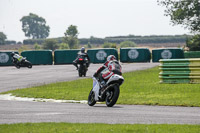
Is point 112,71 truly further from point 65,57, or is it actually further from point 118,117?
point 65,57

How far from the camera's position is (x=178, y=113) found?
1291 cm

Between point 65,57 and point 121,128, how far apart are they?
46470 millimetres

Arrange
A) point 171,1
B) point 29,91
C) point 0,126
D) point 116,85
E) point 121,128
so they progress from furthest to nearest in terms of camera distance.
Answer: point 171,1 → point 29,91 → point 116,85 → point 0,126 → point 121,128

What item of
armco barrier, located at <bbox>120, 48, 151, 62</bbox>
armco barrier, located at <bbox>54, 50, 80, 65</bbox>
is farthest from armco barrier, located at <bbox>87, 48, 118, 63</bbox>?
armco barrier, located at <bbox>54, 50, 80, 65</bbox>

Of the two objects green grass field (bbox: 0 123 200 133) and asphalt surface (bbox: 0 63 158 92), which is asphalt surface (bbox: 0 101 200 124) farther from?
asphalt surface (bbox: 0 63 158 92)

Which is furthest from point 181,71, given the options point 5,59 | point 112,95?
point 5,59

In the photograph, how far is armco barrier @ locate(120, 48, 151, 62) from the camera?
56.6 meters

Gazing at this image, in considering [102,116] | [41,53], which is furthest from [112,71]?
[41,53]

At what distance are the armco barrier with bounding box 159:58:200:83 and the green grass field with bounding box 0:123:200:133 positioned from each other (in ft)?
42.0

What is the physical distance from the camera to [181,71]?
23156 mm

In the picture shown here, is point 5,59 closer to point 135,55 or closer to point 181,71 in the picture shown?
point 135,55

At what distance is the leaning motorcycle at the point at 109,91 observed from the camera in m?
14.5

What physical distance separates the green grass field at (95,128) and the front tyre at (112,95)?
384cm

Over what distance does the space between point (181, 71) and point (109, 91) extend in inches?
353
